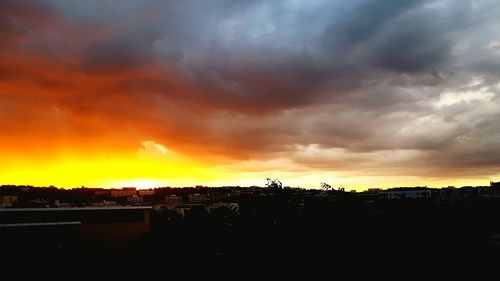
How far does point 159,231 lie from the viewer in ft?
122

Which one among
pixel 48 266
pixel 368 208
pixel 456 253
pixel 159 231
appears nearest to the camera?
pixel 456 253

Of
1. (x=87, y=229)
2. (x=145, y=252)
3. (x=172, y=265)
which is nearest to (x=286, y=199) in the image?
(x=172, y=265)

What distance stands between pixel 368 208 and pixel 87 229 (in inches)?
855

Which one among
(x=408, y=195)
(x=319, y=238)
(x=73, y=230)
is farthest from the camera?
(x=408, y=195)

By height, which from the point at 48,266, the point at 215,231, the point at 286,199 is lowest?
the point at 48,266

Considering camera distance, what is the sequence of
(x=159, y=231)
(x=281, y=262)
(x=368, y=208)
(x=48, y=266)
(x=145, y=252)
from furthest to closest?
(x=159, y=231), (x=145, y=252), (x=48, y=266), (x=368, y=208), (x=281, y=262)

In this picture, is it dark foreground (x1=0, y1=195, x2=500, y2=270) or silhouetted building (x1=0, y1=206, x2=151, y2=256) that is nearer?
dark foreground (x1=0, y1=195, x2=500, y2=270)

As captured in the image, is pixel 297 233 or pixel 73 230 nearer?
pixel 297 233

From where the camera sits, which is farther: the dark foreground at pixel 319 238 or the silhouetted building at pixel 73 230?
the silhouetted building at pixel 73 230

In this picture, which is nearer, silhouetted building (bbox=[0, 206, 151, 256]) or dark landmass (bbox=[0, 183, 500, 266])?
dark landmass (bbox=[0, 183, 500, 266])

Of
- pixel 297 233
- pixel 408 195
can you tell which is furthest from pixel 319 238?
pixel 408 195

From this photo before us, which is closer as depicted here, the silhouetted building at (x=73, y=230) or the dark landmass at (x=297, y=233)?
the dark landmass at (x=297, y=233)

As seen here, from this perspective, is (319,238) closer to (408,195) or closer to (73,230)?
(73,230)

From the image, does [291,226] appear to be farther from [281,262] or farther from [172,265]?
[172,265]
